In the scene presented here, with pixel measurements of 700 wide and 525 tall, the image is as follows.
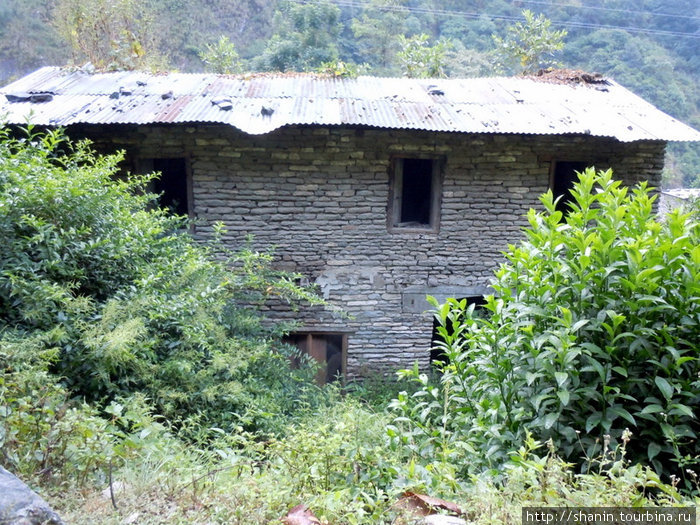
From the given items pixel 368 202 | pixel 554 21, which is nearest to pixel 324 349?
pixel 368 202

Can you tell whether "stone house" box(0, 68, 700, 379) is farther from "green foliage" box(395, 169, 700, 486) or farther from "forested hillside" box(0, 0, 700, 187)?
"green foliage" box(395, 169, 700, 486)

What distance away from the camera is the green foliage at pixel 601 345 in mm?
2207

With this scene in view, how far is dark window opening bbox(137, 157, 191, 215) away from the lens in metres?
6.25

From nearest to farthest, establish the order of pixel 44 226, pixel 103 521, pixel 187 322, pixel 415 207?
pixel 103 521, pixel 44 226, pixel 187 322, pixel 415 207

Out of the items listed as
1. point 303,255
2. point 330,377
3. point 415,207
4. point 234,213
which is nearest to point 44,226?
point 234,213

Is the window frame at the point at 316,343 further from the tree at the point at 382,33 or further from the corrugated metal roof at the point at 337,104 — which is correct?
the tree at the point at 382,33

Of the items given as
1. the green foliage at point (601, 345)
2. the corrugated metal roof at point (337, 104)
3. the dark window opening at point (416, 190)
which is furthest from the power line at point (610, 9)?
the green foliage at point (601, 345)

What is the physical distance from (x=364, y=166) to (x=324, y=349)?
2537mm

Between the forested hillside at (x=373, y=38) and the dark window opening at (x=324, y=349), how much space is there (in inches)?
160

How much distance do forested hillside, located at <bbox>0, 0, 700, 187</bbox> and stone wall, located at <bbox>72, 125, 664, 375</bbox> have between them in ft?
7.29

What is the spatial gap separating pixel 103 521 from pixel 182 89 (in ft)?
18.7

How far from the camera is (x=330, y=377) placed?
6.55m

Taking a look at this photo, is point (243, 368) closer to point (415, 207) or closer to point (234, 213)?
point (234, 213)

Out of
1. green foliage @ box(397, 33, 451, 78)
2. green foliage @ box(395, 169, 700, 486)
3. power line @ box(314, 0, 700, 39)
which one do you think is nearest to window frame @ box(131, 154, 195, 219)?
green foliage @ box(395, 169, 700, 486)
